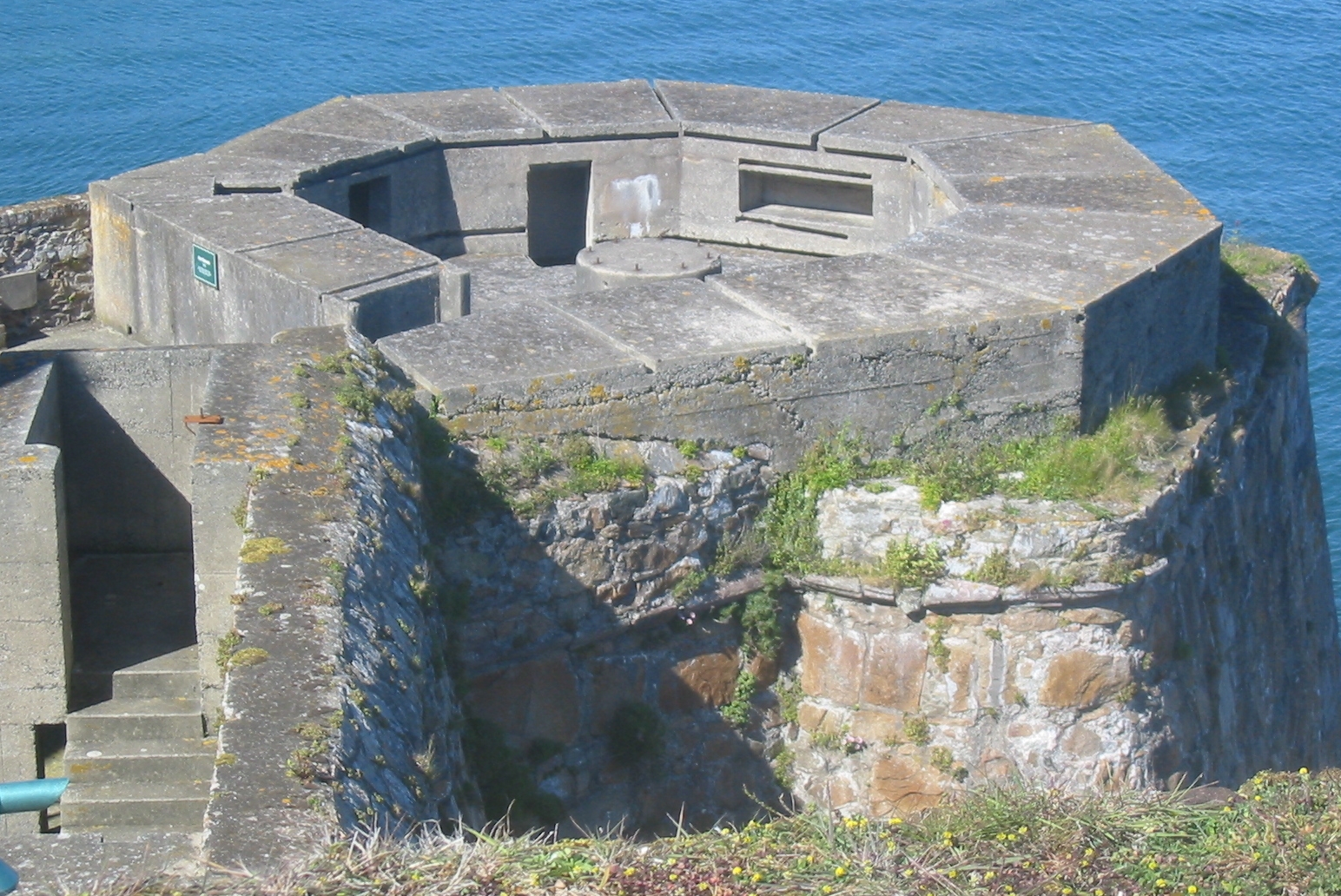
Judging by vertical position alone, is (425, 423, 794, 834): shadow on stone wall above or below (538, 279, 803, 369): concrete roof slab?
below

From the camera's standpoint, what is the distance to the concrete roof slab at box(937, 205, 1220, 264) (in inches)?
317

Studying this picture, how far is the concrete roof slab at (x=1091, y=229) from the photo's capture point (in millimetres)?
8055

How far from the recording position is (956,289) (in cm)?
762

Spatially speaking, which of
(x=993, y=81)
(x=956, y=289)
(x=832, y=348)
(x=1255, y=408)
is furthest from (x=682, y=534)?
(x=993, y=81)

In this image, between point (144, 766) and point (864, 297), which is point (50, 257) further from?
point (144, 766)

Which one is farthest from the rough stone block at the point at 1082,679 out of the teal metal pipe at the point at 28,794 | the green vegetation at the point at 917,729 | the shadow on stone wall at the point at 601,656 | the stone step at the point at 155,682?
the teal metal pipe at the point at 28,794

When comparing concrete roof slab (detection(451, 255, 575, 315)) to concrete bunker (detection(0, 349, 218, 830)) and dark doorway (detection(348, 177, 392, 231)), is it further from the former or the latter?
concrete bunker (detection(0, 349, 218, 830))

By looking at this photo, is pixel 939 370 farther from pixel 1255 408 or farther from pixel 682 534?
pixel 1255 408

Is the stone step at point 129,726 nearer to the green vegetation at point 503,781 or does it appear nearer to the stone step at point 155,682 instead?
the stone step at point 155,682

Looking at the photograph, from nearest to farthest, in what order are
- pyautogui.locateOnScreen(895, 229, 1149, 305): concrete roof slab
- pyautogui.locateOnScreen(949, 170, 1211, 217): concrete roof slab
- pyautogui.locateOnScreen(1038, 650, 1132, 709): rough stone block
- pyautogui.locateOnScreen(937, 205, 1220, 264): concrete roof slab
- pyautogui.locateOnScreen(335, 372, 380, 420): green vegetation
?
pyautogui.locateOnScreen(335, 372, 380, 420): green vegetation → pyautogui.locateOnScreen(1038, 650, 1132, 709): rough stone block → pyautogui.locateOnScreen(895, 229, 1149, 305): concrete roof slab → pyautogui.locateOnScreen(937, 205, 1220, 264): concrete roof slab → pyautogui.locateOnScreen(949, 170, 1211, 217): concrete roof slab

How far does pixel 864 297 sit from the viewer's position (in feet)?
24.7

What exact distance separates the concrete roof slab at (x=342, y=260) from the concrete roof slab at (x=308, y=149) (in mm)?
1362

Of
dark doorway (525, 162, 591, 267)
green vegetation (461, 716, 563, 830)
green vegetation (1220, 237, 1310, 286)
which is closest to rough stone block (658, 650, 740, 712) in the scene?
green vegetation (461, 716, 563, 830)

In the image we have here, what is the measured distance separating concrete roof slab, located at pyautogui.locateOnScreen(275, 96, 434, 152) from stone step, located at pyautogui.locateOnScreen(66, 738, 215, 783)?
514cm
